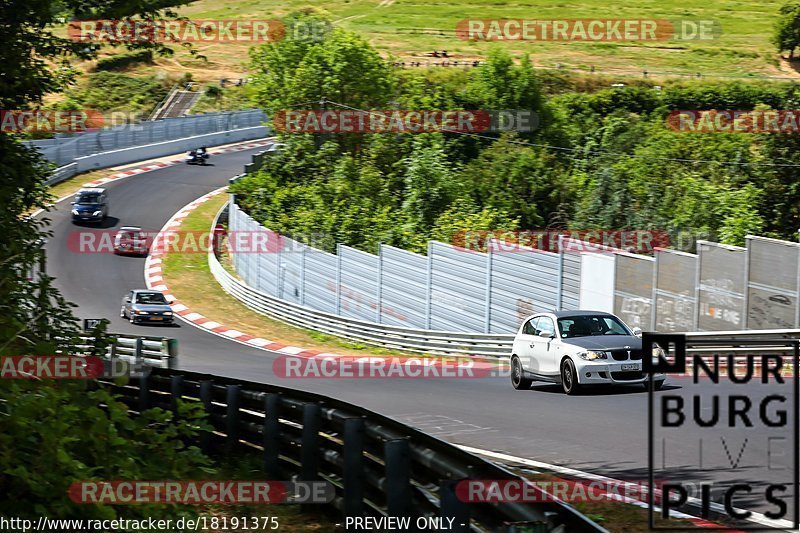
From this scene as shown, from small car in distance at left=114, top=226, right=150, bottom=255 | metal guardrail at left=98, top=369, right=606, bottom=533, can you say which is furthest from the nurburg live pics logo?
small car in distance at left=114, top=226, right=150, bottom=255

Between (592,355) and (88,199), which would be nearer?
(592,355)

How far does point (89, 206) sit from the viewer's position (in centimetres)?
5456

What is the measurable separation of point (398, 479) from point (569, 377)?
11018 mm

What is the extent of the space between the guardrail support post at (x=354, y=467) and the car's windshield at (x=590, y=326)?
10.3 m

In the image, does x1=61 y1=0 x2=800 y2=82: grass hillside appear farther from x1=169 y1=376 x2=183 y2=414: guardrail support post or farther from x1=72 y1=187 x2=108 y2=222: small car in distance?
x1=169 y1=376 x2=183 y2=414: guardrail support post

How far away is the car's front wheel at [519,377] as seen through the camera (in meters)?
20.3

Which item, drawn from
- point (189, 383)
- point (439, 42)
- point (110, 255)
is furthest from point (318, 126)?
point (439, 42)

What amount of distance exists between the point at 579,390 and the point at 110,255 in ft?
123

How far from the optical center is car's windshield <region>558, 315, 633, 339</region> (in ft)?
61.4

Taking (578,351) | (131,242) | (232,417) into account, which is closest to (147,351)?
(578,351)

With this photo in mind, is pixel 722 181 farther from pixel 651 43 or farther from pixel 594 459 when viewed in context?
pixel 651 43

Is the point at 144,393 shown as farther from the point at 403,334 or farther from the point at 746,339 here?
the point at 403,334

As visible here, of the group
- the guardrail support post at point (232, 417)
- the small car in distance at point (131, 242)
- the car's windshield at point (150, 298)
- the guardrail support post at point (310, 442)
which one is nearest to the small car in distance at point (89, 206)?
the small car in distance at point (131, 242)

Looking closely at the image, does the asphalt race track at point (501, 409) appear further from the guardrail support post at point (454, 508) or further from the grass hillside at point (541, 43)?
the grass hillside at point (541, 43)
